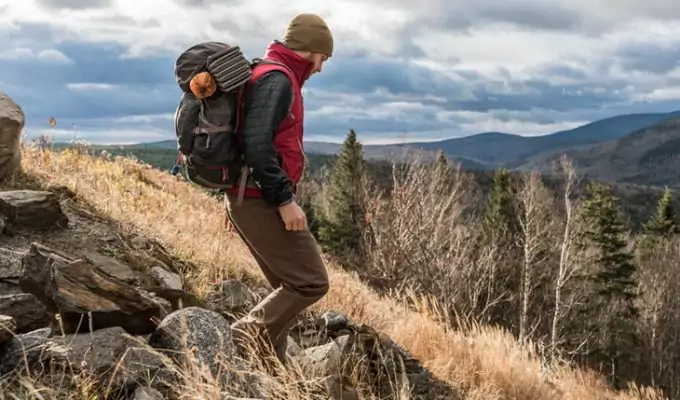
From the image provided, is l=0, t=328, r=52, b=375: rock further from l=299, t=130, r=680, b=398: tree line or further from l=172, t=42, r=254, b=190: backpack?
l=299, t=130, r=680, b=398: tree line

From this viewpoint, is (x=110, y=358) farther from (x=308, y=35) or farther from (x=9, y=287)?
(x=308, y=35)

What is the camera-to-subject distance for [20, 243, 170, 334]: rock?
12.1 feet

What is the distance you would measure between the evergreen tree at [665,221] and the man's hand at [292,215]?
4527cm

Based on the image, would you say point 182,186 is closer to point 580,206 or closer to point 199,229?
point 199,229

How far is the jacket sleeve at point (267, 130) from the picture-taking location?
11.0 feet

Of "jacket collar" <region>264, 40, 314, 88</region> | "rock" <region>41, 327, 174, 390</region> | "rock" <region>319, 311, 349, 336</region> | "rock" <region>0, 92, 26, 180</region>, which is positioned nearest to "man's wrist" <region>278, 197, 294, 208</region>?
"jacket collar" <region>264, 40, 314, 88</region>

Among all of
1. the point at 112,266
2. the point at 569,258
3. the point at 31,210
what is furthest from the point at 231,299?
the point at 569,258

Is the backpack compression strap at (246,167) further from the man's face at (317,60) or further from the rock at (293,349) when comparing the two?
the rock at (293,349)

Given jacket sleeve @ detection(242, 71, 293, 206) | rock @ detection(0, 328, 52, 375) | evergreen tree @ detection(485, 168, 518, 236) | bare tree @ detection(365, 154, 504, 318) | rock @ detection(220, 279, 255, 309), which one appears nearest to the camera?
rock @ detection(0, 328, 52, 375)

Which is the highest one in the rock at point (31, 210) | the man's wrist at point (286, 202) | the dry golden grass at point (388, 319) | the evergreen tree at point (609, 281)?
the man's wrist at point (286, 202)

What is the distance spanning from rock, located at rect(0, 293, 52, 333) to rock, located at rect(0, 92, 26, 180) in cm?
259

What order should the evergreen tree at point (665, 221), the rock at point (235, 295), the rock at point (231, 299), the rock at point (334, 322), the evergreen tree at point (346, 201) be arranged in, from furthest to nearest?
the evergreen tree at point (665, 221) < the evergreen tree at point (346, 201) < the rock at point (334, 322) < the rock at point (235, 295) < the rock at point (231, 299)

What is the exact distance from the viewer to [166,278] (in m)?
5.00

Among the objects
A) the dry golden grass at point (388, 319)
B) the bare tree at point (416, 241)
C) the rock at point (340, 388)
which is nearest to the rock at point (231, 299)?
the dry golden grass at point (388, 319)
